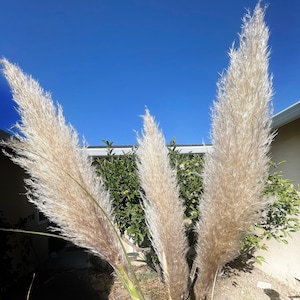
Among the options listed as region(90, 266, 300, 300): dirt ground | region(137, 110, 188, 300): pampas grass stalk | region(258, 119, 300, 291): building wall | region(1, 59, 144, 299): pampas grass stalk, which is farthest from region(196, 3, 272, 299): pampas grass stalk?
region(258, 119, 300, 291): building wall

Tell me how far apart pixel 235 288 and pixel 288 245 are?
104cm

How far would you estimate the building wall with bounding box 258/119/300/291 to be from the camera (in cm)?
335

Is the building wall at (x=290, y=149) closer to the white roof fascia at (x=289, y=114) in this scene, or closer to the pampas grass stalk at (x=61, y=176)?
the white roof fascia at (x=289, y=114)

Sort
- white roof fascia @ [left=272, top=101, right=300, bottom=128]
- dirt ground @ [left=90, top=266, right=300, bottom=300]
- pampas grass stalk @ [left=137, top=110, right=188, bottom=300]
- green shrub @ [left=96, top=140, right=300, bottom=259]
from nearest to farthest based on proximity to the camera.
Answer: pampas grass stalk @ [left=137, top=110, right=188, bottom=300], green shrub @ [left=96, top=140, right=300, bottom=259], white roof fascia @ [left=272, top=101, right=300, bottom=128], dirt ground @ [left=90, top=266, right=300, bottom=300]

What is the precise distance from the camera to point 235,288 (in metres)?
→ 3.15

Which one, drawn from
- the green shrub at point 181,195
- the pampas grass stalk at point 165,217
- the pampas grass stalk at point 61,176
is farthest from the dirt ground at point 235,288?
the pampas grass stalk at point 61,176

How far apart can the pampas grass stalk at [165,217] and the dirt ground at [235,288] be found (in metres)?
1.76

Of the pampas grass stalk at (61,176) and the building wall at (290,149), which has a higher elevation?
the building wall at (290,149)

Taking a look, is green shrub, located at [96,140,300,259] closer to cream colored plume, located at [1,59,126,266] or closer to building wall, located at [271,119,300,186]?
building wall, located at [271,119,300,186]

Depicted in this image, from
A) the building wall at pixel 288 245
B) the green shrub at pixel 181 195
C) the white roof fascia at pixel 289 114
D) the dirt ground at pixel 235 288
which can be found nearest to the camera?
the green shrub at pixel 181 195

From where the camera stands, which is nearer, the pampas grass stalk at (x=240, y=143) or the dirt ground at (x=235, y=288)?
the pampas grass stalk at (x=240, y=143)

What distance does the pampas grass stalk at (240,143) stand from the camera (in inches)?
37.5

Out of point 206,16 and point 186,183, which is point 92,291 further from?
point 206,16

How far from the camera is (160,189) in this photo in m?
1.22
